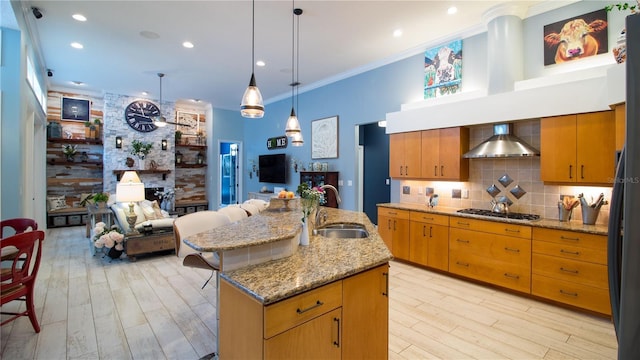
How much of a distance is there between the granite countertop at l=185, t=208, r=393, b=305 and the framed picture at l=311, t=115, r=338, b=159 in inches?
158

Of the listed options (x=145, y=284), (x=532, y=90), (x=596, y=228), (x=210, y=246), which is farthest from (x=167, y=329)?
(x=532, y=90)

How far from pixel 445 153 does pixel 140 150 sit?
25.3 ft

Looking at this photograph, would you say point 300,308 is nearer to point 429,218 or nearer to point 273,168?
point 429,218

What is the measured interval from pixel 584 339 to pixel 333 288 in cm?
248

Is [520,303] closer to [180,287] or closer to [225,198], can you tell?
[180,287]

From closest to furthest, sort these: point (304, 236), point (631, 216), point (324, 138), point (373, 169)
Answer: point (631, 216)
point (304, 236)
point (324, 138)
point (373, 169)

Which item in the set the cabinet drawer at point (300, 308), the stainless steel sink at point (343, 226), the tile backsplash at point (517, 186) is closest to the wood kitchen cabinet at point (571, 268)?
the tile backsplash at point (517, 186)

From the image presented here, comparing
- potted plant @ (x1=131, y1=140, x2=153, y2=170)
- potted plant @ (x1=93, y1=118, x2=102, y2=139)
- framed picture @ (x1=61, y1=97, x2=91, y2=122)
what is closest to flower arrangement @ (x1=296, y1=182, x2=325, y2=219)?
potted plant @ (x1=131, y1=140, x2=153, y2=170)

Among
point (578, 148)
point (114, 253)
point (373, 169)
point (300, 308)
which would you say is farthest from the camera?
point (373, 169)

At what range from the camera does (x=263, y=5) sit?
11.7 ft

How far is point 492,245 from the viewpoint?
3465 millimetres

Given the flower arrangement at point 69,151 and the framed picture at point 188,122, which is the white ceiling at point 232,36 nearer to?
the flower arrangement at point 69,151

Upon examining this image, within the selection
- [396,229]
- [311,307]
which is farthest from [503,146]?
[311,307]

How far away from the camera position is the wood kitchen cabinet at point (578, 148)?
9.47 feet
